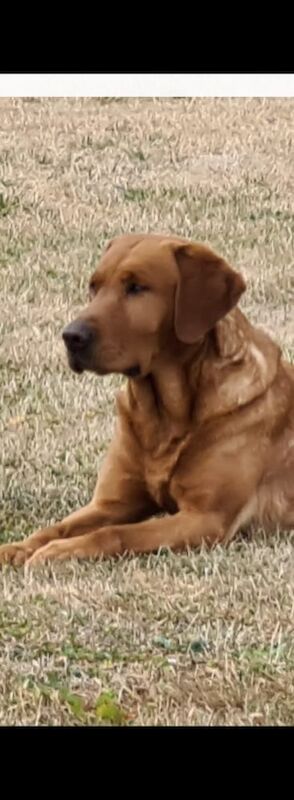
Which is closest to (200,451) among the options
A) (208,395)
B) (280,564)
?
(208,395)

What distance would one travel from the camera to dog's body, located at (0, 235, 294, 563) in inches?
218

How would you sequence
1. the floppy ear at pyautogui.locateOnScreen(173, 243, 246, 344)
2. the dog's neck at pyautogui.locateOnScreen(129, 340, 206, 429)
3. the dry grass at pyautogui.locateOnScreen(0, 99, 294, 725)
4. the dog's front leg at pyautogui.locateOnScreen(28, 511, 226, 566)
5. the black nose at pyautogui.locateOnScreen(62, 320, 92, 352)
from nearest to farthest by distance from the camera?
the dry grass at pyautogui.locateOnScreen(0, 99, 294, 725) < the black nose at pyautogui.locateOnScreen(62, 320, 92, 352) < the dog's front leg at pyautogui.locateOnScreen(28, 511, 226, 566) < the floppy ear at pyautogui.locateOnScreen(173, 243, 246, 344) < the dog's neck at pyautogui.locateOnScreen(129, 340, 206, 429)

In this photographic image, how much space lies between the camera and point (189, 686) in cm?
446

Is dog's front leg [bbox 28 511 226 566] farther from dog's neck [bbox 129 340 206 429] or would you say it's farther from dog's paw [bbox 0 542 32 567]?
dog's neck [bbox 129 340 206 429]

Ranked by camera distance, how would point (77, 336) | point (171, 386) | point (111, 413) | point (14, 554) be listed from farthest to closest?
point (111, 413) < point (171, 386) < point (14, 554) < point (77, 336)

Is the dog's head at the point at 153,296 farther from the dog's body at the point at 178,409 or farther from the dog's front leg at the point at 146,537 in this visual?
the dog's front leg at the point at 146,537

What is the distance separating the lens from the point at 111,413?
709 cm

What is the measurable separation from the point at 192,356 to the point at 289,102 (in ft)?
12.6

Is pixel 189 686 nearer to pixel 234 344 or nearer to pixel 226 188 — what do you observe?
pixel 234 344

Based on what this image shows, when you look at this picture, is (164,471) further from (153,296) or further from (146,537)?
(153,296)

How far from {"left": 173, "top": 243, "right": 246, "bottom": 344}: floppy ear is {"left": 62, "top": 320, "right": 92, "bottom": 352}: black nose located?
0.35 m

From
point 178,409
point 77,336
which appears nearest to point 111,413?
point 178,409

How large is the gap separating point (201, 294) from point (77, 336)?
0.46m

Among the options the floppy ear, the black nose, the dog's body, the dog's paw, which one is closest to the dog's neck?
the dog's body
